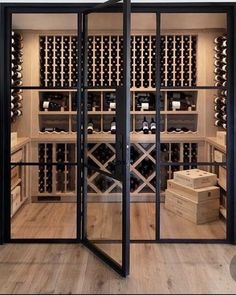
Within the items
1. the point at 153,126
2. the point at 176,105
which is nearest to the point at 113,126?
the point at 153,126

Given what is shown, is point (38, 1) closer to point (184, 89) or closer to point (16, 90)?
point (16, 90)

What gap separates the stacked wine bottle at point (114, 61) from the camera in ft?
13.1

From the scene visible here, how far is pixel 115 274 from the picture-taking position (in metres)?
3.37

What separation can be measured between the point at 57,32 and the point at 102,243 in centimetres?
215

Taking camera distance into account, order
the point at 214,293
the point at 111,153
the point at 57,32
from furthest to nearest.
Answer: the point at 57,32, the point at 111,153, the point at 214,293

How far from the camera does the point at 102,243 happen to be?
12.8 ft

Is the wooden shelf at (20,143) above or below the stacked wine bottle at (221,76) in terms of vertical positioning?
below

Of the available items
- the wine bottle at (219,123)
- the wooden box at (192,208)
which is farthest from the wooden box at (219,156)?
the wooden box at (192,208)

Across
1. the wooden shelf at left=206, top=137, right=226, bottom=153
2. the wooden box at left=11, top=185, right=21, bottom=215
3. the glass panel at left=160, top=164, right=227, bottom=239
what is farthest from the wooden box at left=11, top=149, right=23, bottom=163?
the wooden shelf at left=206, top=137, right=226, bottom=153

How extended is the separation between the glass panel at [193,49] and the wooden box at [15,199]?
1.85 metres

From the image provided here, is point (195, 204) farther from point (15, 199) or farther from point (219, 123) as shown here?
point (15, 199)

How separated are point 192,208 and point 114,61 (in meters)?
1.70

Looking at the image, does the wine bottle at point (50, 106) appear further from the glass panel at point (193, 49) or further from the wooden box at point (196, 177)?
the wooden box at point (196, 177)

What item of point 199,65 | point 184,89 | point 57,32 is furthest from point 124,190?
point 57,32
